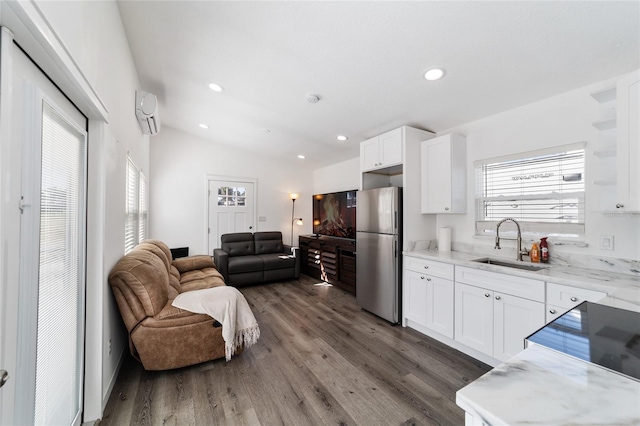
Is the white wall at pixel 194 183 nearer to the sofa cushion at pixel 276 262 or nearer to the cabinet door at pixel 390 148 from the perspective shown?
the sofa cushion at pixel 276 262

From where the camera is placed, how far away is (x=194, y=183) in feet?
16.8

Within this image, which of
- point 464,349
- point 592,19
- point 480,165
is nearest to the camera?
point 592,19

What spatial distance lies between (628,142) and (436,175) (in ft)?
4.80

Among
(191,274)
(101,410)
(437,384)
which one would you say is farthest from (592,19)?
(191,274)

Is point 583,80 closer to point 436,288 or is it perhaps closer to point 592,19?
point 592,19

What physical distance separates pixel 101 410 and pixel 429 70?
3416 mm

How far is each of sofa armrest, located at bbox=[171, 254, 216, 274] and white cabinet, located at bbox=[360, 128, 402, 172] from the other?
2833 mm

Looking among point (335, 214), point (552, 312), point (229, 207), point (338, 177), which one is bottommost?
point (552, 312)

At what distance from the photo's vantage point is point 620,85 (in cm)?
164

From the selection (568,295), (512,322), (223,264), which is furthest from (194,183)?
(568,295)

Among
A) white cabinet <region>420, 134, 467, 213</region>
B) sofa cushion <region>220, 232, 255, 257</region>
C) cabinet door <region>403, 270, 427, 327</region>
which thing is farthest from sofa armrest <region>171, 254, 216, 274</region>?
white cabinet <region>420, 134, 467, 213</region>

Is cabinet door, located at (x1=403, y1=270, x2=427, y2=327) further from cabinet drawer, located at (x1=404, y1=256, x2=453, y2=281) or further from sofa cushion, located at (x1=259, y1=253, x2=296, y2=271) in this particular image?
sofa cushion, located at (x1=259, y1=253, x2=296, y2=271)

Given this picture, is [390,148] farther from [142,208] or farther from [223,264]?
[142,208]

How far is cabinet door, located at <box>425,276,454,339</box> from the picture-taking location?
98.0 inches
